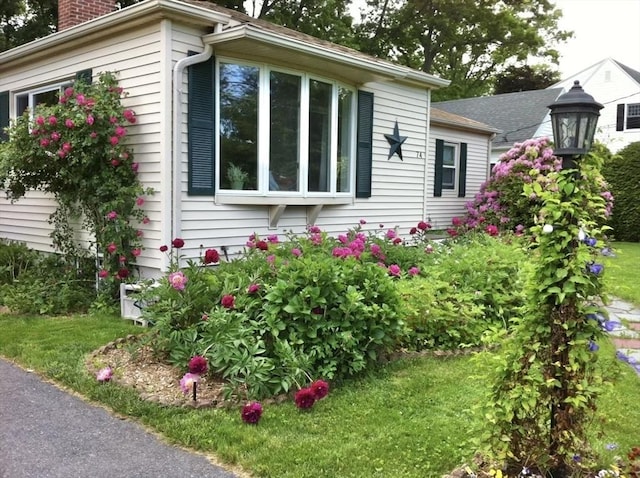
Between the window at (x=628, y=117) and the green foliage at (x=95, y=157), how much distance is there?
1786cm

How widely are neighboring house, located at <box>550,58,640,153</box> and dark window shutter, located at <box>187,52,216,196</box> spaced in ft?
52.7

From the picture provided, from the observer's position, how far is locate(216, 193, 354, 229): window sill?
21.3 feet

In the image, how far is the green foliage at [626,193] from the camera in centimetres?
1460

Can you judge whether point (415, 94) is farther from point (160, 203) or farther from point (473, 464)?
point (473, 464)

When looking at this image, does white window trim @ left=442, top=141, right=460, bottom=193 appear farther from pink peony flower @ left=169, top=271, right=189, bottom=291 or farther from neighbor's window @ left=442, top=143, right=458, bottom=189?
pink peony flower @ left=169, top=271, right=189, bottom=291

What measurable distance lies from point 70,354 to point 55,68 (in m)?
4.71

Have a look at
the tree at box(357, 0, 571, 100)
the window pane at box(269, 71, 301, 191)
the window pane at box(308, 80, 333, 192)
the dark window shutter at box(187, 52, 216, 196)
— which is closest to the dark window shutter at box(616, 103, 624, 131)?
the tree at box(357, 0, 571, 100)

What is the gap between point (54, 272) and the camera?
23.3 ft

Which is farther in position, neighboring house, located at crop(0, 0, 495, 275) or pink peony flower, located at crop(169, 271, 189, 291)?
neighboring house, located at crop(0, 0, 495, 275)

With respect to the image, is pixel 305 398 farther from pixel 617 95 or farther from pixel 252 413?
pixel 617 95

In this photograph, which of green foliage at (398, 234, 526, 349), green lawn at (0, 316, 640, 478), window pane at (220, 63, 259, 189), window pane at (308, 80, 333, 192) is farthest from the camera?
window pane at (308, 80, 333, 192)

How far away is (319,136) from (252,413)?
479 cm

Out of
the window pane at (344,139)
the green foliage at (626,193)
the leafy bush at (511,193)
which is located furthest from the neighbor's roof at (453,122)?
the window pane at (344,139)

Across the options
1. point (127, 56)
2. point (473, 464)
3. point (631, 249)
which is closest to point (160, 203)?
point (127, 56)
